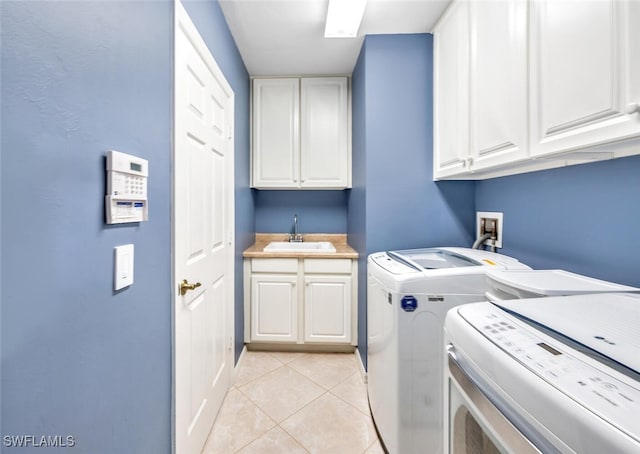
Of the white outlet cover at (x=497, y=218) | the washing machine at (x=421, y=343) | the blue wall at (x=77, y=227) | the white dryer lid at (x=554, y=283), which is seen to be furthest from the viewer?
the white outlet cover at (x=497, y=218)

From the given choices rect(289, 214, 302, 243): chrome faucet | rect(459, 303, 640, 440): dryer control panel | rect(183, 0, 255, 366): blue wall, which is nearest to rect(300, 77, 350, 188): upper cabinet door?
rect(289, 214, 302, 243): chrome faucet

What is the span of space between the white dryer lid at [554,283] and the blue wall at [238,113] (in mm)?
1648

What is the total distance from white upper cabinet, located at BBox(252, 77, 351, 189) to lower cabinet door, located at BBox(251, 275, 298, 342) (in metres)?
0.89

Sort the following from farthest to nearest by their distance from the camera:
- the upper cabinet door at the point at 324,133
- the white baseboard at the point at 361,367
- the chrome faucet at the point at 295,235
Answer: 1. the chrome faucet at the point at 295,235
2. the upper cabinet door at the point at 324,133
3. the white baseboard at the point at 361,367

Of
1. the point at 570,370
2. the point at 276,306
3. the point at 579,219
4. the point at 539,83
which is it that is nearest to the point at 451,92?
→ the point at 539,83

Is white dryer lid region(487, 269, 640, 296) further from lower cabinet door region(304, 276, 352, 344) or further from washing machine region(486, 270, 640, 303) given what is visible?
lower cabinet door region(304, 276, 352, 344)

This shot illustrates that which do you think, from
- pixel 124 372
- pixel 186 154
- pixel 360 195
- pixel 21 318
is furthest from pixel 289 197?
pixel 21 318

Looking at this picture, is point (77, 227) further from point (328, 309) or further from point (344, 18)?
point (328, 309)

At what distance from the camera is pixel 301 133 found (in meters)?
2.43

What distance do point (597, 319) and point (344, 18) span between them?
181 centimetres

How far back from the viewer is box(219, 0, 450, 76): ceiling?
1550 millimetres

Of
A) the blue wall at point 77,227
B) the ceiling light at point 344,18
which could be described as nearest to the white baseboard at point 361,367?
the blue wall at point 77,227

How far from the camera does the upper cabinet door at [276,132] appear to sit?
2.41 meters

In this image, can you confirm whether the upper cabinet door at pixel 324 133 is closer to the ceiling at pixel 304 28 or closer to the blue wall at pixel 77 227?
the ceiling at pixel 304 28
